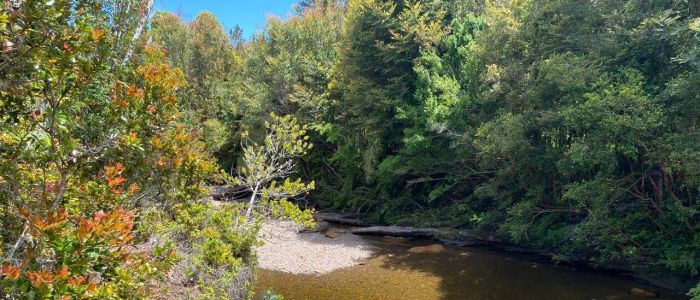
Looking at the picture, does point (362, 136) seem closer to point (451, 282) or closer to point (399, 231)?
point (399, 231)

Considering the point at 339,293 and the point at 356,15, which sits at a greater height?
the point at 356,15

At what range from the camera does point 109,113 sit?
456 cm

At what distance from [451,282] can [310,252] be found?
5.14 meters

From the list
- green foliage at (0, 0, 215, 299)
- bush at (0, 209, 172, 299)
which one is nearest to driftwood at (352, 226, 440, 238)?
green foliage at (0, 0, 215, 299)

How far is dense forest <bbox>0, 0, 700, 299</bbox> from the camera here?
2807 millimetres

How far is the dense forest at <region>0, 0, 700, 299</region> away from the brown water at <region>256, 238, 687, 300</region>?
0.93 meters

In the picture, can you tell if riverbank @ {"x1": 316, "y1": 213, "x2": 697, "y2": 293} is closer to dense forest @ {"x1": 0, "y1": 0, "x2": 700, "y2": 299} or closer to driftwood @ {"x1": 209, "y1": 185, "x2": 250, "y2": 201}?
dense forest @ {"x1": 0, "y1": 0, "x2": 700, "y2": 299}

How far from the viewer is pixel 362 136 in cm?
1995

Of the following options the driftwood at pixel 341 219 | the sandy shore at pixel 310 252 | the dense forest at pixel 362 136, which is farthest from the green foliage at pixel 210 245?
the driftwood at pixel 341 219

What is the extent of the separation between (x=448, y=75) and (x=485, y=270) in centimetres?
766

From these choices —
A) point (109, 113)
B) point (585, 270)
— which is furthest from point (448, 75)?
point (109, 113)

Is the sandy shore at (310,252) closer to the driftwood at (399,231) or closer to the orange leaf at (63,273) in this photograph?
the driftwood at (399,231)

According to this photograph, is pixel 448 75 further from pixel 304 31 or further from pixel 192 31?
pixel 192 31

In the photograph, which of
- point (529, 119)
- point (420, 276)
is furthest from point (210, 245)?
point (529, 119)
